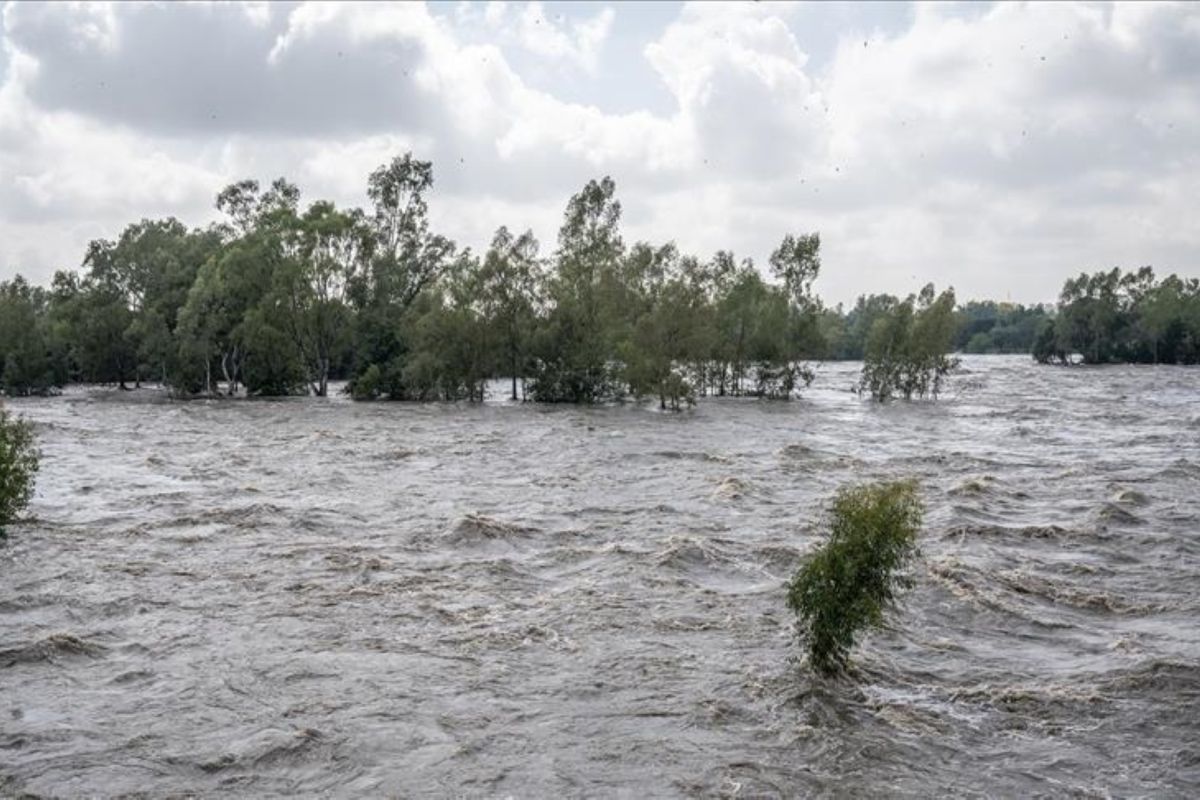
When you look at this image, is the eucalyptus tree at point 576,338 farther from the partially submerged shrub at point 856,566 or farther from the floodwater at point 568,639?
the partially submerged shrub at point 856,566

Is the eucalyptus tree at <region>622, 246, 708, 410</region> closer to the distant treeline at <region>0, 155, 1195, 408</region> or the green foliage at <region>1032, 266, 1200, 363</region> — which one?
the distant treeline at <region>0, 155, 1195, 408</region>

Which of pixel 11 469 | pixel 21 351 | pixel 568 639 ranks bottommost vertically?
pixel 568 639

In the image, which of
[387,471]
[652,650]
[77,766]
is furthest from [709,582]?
[387,471]

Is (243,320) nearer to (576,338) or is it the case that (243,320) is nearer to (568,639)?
(576,338)

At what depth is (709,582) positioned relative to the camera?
974 inches

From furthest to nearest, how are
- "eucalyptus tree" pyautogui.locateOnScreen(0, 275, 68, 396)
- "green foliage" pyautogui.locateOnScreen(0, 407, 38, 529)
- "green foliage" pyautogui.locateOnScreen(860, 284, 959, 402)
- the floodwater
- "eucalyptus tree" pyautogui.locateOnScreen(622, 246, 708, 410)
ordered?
"green foliage" pyautogui.locateOnScreen(860, 284, 959, 402), "eucalyptus tree" pyautogui.locateOnScreen(0, 275, 68, 396), "eucalyptus tree" pyautogui.locateOnScreen(622, 246, 708, 410), "green foliage" pyautogui.locateOnScreen(0, 407, 38, 529), the floodwater

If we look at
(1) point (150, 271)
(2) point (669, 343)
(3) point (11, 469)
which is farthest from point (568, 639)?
(1) point (150, 271)

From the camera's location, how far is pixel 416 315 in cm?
9369

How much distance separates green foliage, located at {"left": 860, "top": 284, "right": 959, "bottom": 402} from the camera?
99625mm

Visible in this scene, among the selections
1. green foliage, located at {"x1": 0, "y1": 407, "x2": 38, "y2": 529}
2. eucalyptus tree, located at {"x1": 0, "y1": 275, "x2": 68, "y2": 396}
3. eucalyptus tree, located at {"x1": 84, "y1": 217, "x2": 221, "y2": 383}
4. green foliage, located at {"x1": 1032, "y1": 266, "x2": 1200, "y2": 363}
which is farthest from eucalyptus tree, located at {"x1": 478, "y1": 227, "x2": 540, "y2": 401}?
green foliage, located at {"x1": 1032, "y1": 266, "x2": 1200, "y2": 363}

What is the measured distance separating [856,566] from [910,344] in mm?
89460

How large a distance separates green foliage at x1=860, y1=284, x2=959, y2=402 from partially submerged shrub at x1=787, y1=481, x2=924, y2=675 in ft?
285

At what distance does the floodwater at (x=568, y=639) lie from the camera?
558 inches

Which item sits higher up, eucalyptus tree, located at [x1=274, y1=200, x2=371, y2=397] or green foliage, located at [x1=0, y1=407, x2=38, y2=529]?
eucalyptus tree, located at [x1=274, y1=200, x2=371, y2=397]
